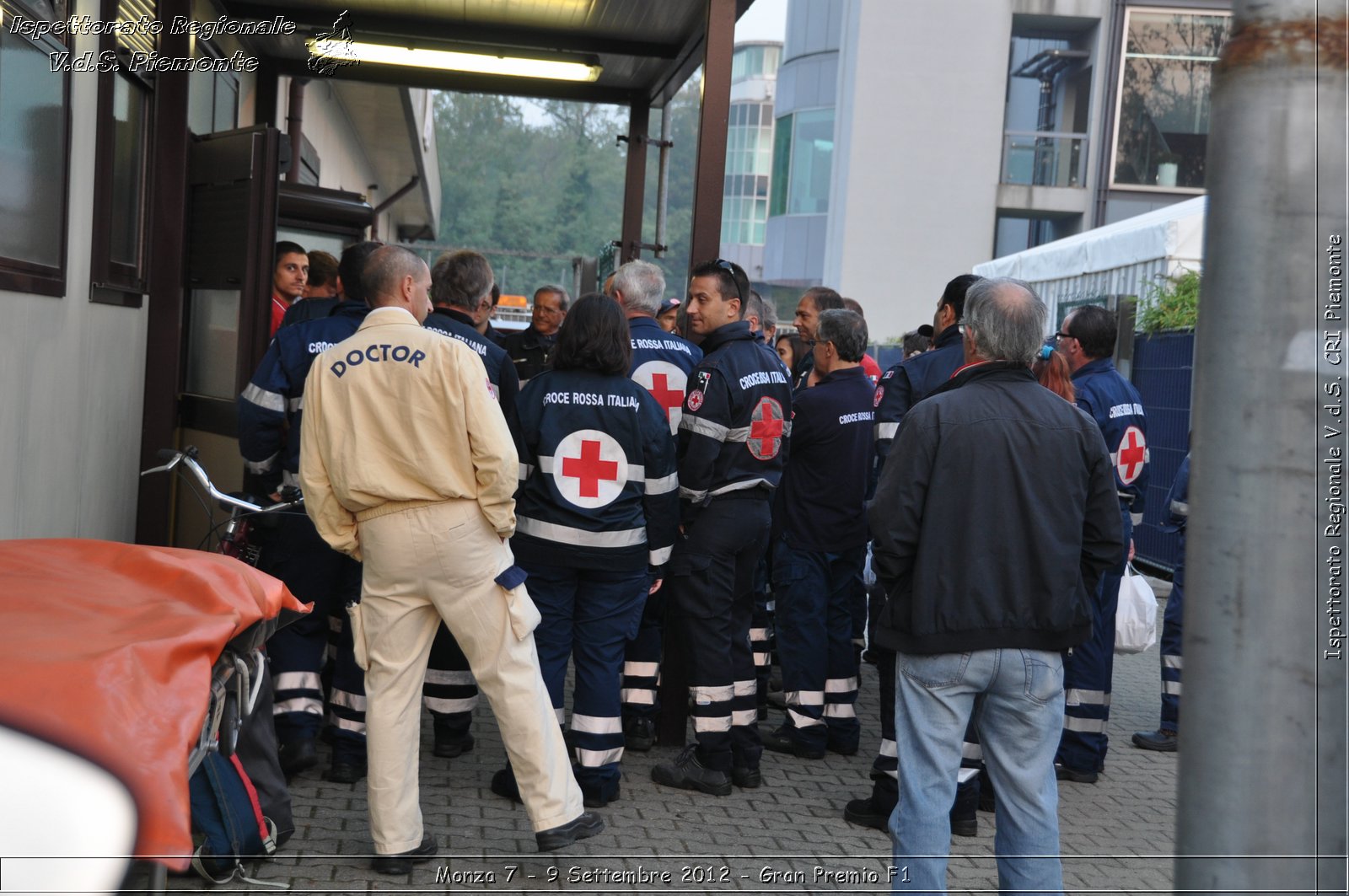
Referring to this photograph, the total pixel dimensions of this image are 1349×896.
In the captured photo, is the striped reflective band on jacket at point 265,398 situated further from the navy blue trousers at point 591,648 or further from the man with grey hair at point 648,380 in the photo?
the man with grey hair at point 648,380

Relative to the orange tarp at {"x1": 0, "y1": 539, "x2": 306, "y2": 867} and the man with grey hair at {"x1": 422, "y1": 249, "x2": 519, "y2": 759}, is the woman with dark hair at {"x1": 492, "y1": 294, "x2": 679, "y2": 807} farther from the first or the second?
the orange tarp at {"x1": 0, "y1": 539, "x2": 306, "y2": 867}

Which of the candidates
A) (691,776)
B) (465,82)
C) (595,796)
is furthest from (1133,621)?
(465,82)

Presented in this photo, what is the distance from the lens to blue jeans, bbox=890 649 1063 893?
141 inches

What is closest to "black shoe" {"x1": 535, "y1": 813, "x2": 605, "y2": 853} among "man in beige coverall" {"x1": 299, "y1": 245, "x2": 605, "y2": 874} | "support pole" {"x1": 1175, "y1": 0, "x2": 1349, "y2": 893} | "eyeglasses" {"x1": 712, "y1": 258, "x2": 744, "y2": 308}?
"man in beige coverall" {"x1": 299, "y1": 245, "x2": 605, "y2": 874}

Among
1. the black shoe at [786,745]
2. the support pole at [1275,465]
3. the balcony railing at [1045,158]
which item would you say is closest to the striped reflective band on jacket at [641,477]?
the black shoe at [786,745]

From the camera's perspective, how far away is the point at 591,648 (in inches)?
201

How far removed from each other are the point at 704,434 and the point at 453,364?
1.48m

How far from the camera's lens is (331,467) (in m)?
4.20

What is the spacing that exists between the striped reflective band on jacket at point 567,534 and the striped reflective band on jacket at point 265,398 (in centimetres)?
113

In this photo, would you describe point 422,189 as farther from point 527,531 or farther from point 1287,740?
point 1287,740

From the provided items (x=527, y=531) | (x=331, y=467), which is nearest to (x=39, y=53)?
(x=331, y=467)

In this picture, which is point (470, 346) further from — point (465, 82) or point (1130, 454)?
point (465, 82)

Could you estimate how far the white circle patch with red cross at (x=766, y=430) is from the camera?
549 centimetres

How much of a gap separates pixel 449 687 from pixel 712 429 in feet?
5.37
